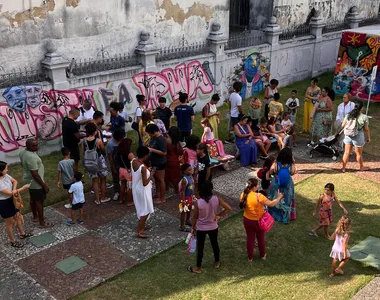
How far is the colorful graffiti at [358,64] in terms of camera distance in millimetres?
16375

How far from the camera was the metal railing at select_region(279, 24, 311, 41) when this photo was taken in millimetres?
18125

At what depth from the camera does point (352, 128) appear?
10195mm

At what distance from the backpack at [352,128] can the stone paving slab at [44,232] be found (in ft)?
20.9

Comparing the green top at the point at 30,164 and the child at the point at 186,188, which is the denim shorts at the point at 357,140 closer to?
the child at the point at 186,188

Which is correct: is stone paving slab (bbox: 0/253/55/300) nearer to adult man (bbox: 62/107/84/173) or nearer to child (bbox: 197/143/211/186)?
adult man (bbox: 62/107/84/173)

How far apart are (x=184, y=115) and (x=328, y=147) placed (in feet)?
12.9

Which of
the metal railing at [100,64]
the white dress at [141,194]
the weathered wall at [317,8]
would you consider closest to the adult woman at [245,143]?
the white dress at [141,194]

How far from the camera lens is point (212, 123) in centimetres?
1141

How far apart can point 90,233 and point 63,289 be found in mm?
1613

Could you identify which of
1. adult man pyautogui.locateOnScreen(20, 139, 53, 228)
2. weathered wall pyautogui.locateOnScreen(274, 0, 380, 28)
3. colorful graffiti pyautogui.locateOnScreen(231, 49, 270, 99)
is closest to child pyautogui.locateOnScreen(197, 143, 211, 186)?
adult man pyautogui.locateOnScreen(20, 139, 53, 228)

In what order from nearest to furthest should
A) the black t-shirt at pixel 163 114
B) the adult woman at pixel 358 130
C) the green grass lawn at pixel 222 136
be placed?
the green grass lawn at pixel 222 136
the adult woman at pixel 358 130
the black t-shirt at pixel 163 114

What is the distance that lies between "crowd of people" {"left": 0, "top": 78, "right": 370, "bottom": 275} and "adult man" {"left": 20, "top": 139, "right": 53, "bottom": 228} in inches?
0.6

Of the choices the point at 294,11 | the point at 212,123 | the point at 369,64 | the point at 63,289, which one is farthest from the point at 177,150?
Answer: the point at 294,11

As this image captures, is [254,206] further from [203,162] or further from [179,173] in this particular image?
[179,173]
